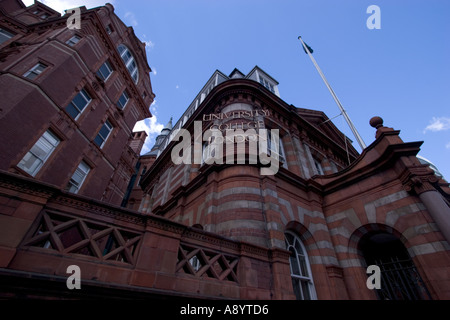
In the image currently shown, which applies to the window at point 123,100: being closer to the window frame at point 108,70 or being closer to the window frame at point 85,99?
the window frame at point 108,70

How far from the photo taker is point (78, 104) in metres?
15.2

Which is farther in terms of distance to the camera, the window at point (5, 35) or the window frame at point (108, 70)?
the window frame at point (108, 70)

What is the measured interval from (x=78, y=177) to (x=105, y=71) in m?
9.72

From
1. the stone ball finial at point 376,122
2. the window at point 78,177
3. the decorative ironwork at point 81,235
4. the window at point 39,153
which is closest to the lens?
the decorative ironwork at point 81,235

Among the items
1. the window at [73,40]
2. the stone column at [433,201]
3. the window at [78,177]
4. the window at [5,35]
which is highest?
the window at [5,35]

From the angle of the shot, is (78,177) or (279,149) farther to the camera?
(78,177)

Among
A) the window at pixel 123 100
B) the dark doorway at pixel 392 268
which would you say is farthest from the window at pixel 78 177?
the dark doorway at pixel 392 268

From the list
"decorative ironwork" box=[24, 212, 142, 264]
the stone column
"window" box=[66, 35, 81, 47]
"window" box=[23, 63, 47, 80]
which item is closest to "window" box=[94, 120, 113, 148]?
"window" box=[23, 63, 47, 80]

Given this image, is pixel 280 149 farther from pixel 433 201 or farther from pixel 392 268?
pixel 392 268

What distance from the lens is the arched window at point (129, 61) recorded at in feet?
73.4

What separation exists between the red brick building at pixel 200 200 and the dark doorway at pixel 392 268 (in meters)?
0.07

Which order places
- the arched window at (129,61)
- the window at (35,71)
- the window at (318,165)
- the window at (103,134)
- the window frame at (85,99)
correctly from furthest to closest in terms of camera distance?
1. the arched window at (129,61)
2. the window at (103,134)
3. the window frame at (85,99)
4. the window at (318,165)
5. the window at (35,71)

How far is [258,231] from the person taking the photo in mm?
7254

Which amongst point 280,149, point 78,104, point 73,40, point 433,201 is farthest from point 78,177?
point 433,201
